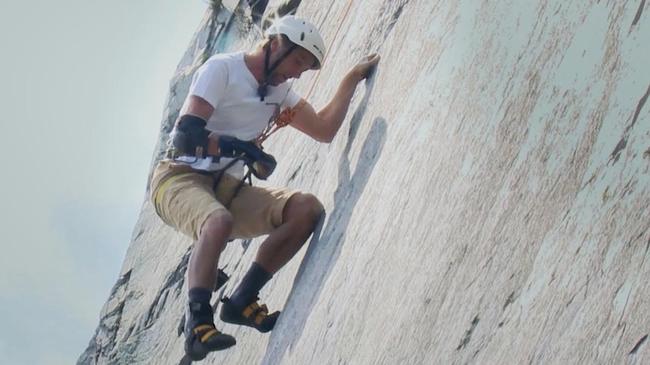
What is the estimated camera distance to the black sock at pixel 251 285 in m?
7.50

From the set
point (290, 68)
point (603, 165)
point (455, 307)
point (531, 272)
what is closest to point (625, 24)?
point (603, 165)

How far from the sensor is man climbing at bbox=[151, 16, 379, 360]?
7250 millimetres

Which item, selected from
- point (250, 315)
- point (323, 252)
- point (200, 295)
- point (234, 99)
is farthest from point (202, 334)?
point (234, 99)

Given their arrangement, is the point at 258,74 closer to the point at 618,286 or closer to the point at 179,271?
the point at 618,286

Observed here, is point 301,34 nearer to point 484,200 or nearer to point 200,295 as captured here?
point 200,295

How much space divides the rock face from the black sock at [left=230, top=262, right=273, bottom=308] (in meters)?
0.23

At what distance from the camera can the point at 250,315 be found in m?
7.55

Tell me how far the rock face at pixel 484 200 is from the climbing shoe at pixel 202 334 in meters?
0.41

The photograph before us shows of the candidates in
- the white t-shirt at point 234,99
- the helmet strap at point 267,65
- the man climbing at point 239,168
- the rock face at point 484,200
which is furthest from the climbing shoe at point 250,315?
the helmet strap at point 267,65

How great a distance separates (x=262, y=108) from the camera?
7738 mm

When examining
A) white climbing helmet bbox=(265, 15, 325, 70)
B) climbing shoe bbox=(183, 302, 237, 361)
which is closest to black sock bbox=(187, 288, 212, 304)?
climbing shoe bbox=(183, 302, 237, 361)

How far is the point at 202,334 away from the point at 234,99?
1.55 meters

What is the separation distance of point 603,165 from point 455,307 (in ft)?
3.10

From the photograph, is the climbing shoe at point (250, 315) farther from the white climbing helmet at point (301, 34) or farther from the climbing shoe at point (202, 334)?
the white climbing helmet at point (301, 34)
